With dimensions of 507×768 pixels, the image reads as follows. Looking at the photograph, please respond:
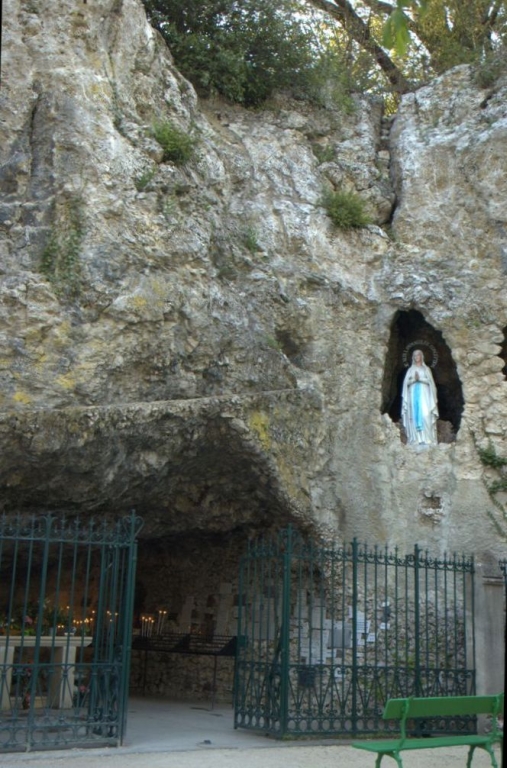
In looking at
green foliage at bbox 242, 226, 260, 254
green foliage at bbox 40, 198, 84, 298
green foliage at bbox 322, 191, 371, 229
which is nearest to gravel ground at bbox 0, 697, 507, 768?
green foliage at bbox 40, 198, 84, 298

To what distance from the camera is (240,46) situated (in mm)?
15031

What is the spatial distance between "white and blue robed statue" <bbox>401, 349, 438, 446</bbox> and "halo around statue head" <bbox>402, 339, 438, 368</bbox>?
25.2 inches

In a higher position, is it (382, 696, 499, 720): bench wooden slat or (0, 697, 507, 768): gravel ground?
(382, 696, 499, 720): bench wooden slat

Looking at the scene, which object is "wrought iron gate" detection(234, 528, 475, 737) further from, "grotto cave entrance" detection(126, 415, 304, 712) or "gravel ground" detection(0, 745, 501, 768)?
"grotto cave entrance" detection(126, 415, 304, 712)

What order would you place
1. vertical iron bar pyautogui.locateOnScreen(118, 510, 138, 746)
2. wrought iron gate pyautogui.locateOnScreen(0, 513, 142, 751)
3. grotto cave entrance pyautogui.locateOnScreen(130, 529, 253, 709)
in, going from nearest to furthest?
wrought iron gate pyautogui.locateOnScreen(0, 513, 142, 751) < vertical iron bar pyautogui.locateOnScreen(118, 510, 138, 746) < grotto cave entrance pyautogui.locateOnScreen(130, 529, 253, 709)

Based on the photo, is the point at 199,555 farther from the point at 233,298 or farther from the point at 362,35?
the point at 362,35

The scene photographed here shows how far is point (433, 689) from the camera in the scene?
1027 cm

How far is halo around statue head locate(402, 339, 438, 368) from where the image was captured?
13756 millimetres

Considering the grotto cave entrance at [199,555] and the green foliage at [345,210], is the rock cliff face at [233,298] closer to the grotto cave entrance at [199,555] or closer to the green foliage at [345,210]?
the grotto cave entrance at [199,555]

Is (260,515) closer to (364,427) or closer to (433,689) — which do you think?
(364,427)

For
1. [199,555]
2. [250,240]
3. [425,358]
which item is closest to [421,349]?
[425,358]

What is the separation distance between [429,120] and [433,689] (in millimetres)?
9897

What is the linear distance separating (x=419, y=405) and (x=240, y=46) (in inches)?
291

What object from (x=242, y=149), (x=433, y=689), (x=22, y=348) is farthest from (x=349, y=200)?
(x=433, y=689)
